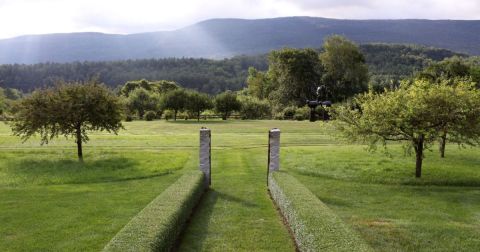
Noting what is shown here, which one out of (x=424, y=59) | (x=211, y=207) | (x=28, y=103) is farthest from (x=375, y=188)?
(x=424, y=59)

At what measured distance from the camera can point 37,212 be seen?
1456cm

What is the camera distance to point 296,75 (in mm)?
98625

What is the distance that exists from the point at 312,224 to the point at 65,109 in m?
19.4

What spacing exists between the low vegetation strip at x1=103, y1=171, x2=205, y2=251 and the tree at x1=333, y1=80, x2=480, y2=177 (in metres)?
9.20

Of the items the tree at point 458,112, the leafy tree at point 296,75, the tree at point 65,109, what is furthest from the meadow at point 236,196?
the leafy tree at point 296,75

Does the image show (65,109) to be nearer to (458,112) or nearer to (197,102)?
(458,112)

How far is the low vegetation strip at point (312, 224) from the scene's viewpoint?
31.0 feet

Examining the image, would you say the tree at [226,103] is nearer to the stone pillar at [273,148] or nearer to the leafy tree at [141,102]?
the leafy tree at [141,102]

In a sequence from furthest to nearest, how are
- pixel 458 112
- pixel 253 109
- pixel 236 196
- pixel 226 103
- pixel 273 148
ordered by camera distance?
1. pixel 253 109
2. pixel 226 103
3. pixel 458 112
4. pixel 273 148
5. pixel 236 196

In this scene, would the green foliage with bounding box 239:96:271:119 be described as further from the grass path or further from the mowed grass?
the grass path

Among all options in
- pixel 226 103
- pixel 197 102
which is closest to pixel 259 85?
pixel 226 103

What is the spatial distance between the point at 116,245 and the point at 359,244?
4.87 metres

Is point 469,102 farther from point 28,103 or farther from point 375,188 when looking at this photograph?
point 28,103

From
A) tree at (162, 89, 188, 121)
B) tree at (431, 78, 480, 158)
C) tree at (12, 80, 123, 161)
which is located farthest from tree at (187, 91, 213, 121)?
tree at (431, 78, 480, 158)
